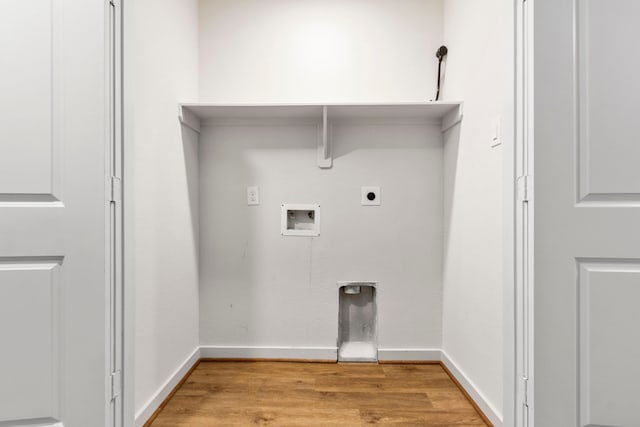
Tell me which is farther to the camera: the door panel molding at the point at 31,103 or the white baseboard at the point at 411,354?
the white baseboard at the point at 411,354

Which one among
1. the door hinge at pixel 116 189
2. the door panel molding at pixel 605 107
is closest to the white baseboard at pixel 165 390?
the door hinge at pixel 116 189

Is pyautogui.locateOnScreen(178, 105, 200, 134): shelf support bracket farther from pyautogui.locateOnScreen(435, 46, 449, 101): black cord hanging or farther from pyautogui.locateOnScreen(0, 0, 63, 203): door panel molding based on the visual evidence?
pyautogui.locateOnScreen(435, 46, 449, 101): black cord hanging

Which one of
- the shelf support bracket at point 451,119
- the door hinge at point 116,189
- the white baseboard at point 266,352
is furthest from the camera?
the white baseboard at point 266,352

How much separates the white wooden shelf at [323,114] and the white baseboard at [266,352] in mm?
1229

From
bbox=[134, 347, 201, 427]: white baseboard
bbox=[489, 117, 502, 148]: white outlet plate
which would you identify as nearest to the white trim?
bbox=[134, 347, 201, 427]: white baseboard

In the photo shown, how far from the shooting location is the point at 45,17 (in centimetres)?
112

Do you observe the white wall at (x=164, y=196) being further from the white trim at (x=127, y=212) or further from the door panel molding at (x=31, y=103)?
the door panel molding at (x=31, y=103)

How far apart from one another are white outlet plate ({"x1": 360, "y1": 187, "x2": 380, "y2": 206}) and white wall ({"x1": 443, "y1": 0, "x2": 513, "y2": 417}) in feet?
1.45

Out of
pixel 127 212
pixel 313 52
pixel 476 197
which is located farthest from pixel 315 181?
pixel 127 212

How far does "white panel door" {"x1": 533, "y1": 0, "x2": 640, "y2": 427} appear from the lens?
1.08 m

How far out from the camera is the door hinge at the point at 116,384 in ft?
3.98

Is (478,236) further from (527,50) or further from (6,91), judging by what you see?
(6,91)

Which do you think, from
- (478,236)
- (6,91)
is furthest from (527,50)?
(6,91)

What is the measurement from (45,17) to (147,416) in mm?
1650
